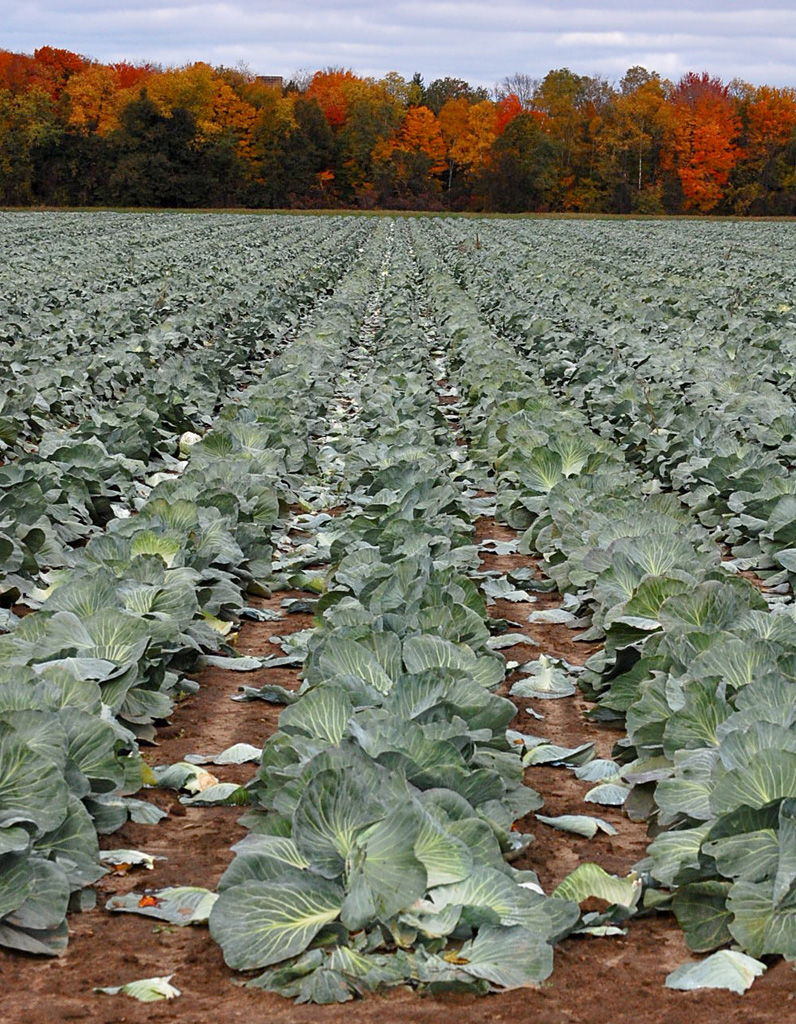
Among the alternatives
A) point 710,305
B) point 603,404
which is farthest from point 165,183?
point 603,404

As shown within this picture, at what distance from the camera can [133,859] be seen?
3.20 meters

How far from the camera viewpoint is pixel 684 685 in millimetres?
3477

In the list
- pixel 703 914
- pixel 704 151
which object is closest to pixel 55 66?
pixel 704 151

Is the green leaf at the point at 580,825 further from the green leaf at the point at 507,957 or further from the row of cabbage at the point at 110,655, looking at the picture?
the row of cabbage at the point at 110,655

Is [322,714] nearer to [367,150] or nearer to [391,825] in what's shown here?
[391,825]

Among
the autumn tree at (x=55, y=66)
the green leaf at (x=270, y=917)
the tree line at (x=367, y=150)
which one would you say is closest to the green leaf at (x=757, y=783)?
the green leaf at (x=270, y=917)

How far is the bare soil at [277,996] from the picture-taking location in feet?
8.05

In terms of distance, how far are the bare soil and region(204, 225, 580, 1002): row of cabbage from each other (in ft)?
0.23

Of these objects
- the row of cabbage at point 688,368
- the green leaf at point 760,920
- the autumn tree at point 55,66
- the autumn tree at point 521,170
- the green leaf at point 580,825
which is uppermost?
the autumn tree at point 55,66

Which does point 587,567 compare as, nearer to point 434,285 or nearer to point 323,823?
point 323,823

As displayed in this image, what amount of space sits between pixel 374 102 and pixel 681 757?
270 feet

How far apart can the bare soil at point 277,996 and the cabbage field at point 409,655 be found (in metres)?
0.03

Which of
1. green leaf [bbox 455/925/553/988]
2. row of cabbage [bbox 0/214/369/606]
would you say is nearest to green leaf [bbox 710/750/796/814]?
green leaf [bbox 455/925/553/988]

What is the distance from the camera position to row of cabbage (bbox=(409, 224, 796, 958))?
280 centimetres
